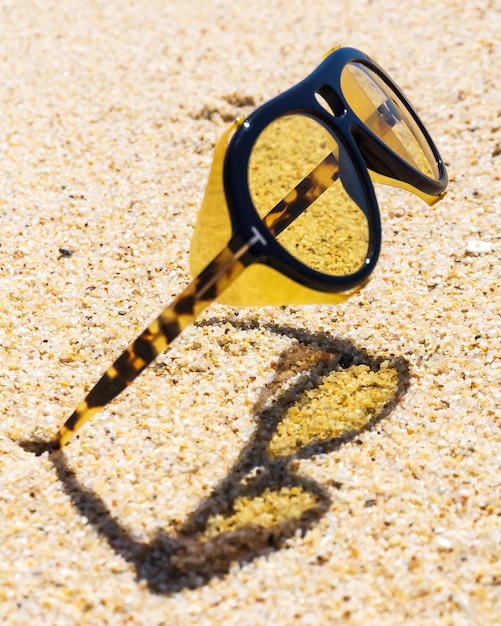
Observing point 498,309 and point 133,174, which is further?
point 133,174

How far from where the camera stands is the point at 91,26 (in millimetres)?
3160

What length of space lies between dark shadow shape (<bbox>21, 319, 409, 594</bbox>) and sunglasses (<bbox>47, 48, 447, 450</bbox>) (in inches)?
8.1

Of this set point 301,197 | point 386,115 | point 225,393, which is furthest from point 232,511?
point 386,115

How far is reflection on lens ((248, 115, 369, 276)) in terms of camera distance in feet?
5.38

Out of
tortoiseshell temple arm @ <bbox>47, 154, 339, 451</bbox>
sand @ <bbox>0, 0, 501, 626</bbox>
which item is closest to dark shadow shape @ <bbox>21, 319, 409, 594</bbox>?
sand @ <bbox>0, 0, 501, 626</bbox>

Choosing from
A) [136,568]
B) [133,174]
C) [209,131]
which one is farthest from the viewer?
[209,131]

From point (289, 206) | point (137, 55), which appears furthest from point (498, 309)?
point (137, 55)

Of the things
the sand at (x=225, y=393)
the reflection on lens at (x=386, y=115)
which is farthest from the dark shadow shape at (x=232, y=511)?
the reflection on lens at (x=386, y=115)

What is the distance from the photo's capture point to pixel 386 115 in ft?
5.69

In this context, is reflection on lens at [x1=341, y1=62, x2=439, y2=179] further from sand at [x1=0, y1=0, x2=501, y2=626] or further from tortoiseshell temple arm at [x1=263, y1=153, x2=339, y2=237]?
sand at [x1=0, y1=0, x2=501, y2=626]

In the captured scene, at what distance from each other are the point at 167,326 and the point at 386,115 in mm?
833

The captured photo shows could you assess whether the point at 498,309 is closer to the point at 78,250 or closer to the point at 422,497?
the point at 422,497

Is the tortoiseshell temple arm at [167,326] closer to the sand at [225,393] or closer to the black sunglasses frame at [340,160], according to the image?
the black sunglasses frame at [340,160]

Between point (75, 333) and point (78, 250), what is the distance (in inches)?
14.2
